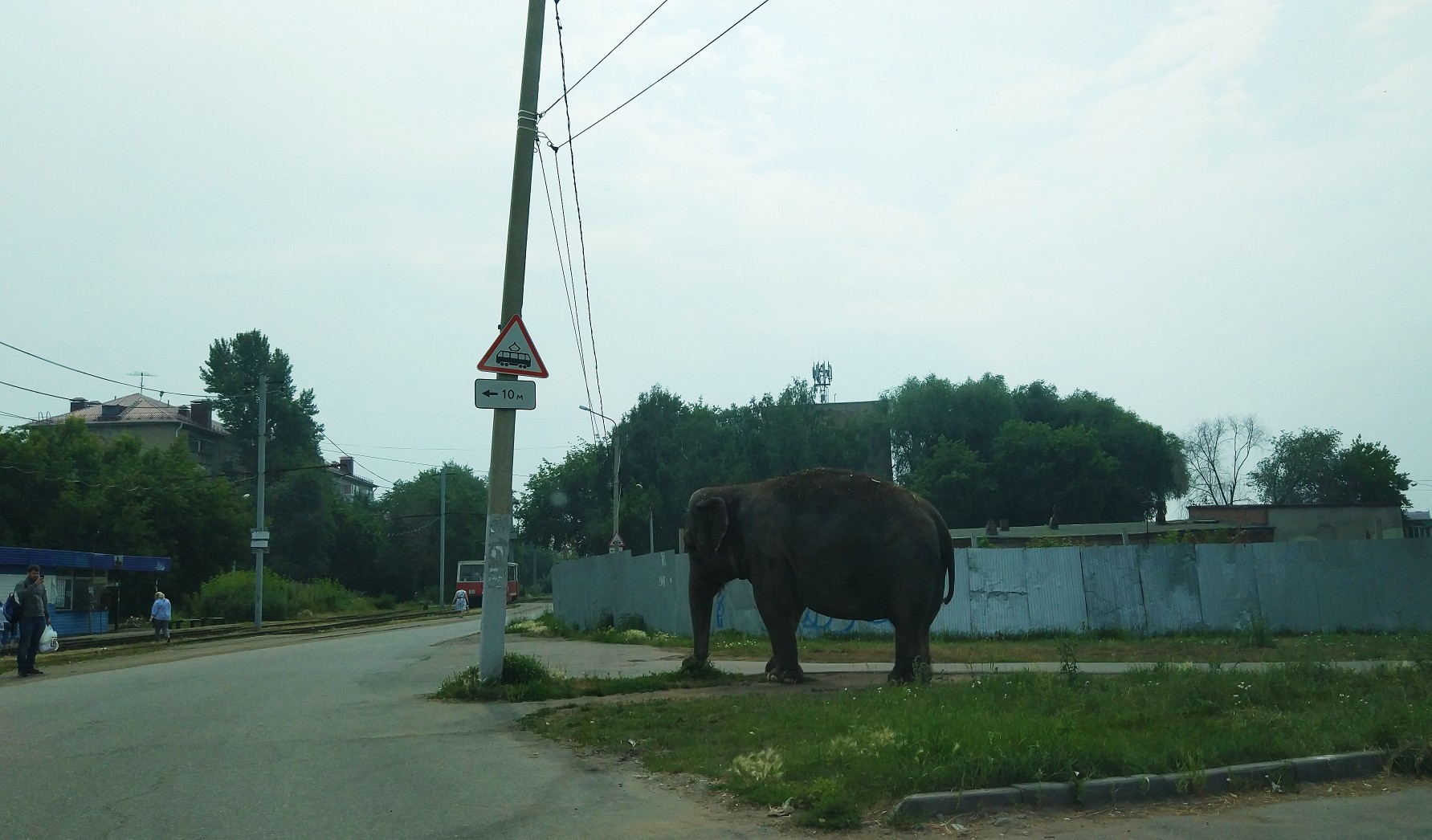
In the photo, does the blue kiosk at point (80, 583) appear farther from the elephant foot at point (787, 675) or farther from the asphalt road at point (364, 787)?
the elephant foot at point (787, 675)

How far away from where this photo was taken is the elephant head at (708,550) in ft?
42.6

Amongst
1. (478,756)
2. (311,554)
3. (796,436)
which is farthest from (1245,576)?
(311,554)

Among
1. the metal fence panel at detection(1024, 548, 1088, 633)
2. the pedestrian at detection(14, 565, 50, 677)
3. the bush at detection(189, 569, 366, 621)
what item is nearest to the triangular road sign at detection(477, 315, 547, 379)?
the pedestrian at detection(14, 565, 50, 677)

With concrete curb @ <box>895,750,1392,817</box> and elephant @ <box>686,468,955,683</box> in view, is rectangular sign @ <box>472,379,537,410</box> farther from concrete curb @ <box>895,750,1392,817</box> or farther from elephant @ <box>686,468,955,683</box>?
concrete curb @ <box>895,750,1392,817</box>

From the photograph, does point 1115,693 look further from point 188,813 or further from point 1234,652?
point 1234,652

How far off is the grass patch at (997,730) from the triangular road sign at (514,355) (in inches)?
154

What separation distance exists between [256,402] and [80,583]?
168 feet

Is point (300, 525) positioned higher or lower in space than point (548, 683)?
higher

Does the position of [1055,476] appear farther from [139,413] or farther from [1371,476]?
[139,413]

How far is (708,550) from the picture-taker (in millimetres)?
13211

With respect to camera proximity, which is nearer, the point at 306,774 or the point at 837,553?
the point at 306,774

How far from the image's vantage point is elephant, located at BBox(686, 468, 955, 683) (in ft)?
38.3

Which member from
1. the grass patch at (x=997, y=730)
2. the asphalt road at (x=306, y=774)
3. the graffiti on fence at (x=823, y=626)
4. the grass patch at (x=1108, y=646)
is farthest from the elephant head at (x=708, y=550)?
the graffiti on fence at (x=823, y=626)

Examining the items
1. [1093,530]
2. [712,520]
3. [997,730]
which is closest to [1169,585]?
[712,520]
